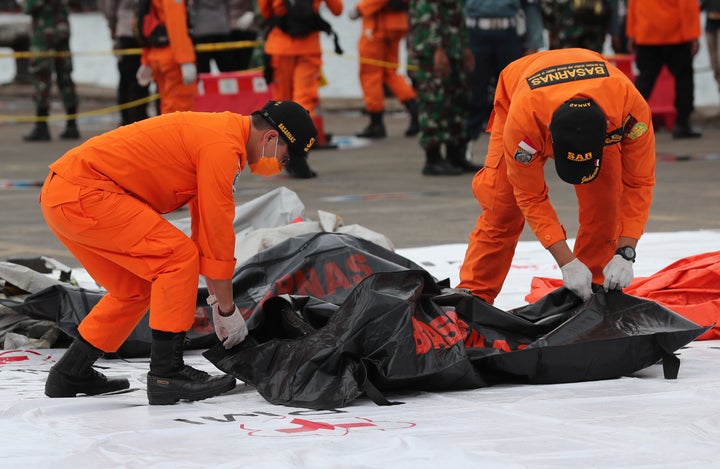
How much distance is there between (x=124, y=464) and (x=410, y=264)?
216 centimetres

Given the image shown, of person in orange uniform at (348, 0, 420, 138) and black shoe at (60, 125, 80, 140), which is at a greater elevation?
person in orange uniform at (348, 0, 420, 138)

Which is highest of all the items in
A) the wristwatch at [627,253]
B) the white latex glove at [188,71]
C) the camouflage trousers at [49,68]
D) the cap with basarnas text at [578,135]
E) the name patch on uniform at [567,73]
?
the name patch on uniform at [567,73]

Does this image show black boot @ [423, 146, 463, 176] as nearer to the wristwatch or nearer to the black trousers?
the black trousers

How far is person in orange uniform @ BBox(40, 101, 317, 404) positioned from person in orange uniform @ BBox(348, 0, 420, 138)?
8017mm

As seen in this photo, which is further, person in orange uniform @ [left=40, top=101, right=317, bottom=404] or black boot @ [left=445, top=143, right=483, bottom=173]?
black boot @ [left=445, top=143, right=483, bottom=173]

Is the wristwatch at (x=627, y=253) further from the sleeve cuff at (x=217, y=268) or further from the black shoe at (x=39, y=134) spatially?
the black shoe at (x=39, y=134)

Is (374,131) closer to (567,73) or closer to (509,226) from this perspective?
(509,226)

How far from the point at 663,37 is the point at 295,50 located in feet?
11.4

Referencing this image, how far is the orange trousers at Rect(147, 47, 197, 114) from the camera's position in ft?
31.1

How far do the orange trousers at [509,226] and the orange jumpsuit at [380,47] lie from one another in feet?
23.5

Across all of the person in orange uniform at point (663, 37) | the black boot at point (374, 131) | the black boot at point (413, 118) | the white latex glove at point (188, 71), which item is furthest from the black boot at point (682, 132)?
the white latex glove at point (188, 71)

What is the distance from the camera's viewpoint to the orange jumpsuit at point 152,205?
3994 millimetres

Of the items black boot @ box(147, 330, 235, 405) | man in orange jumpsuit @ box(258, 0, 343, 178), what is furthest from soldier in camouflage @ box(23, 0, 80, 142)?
black boot @ box(147, 330, 235, 405)

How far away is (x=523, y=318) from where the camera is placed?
457 cm
